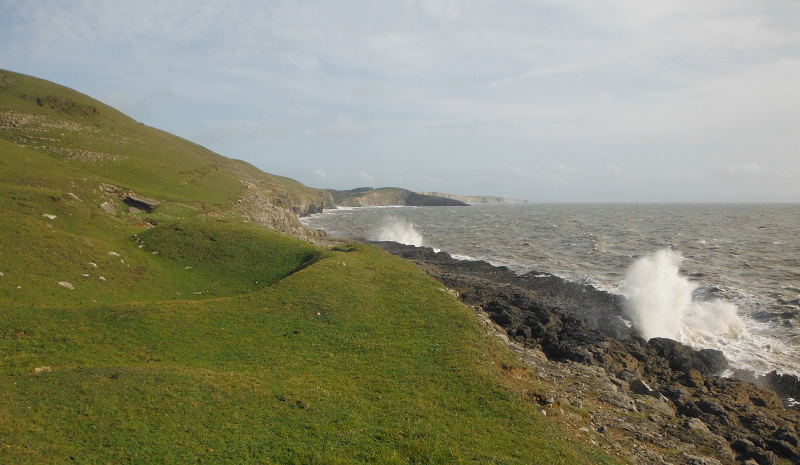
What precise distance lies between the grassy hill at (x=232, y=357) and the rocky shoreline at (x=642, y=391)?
212cm

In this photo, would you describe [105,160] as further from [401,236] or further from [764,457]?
[764,457]

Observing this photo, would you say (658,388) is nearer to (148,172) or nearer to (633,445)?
(633,445)

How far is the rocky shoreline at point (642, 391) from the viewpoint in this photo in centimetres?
1452

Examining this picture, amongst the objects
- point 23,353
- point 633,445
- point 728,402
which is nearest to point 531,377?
point 633,445

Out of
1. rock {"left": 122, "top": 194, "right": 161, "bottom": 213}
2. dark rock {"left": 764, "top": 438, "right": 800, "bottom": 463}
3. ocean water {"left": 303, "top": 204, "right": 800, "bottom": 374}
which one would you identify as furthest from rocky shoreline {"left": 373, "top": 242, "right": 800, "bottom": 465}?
rock {"left": 122, "top": 194, "right": 161, "bottom": 213}

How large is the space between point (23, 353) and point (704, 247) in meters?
74.7

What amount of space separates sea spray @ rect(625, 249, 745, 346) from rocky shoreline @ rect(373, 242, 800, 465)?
7.21 feet

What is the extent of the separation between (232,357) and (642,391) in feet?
59.3

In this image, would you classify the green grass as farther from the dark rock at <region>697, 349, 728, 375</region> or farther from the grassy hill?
the dark rock at <region>697, 349, 728, 375</region>

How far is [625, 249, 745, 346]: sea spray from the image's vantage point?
29847mm

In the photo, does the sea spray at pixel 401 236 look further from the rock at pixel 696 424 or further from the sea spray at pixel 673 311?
the rock at pixel 696 424

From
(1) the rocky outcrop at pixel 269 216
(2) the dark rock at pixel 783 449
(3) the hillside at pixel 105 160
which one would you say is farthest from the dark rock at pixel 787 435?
(3) the hillside at pixel 105 160

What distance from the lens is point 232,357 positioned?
1730 cm

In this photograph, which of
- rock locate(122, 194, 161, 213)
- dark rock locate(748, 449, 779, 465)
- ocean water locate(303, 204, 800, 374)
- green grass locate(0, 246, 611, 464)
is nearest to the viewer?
green grass locate(0, 246, 611, 464)
